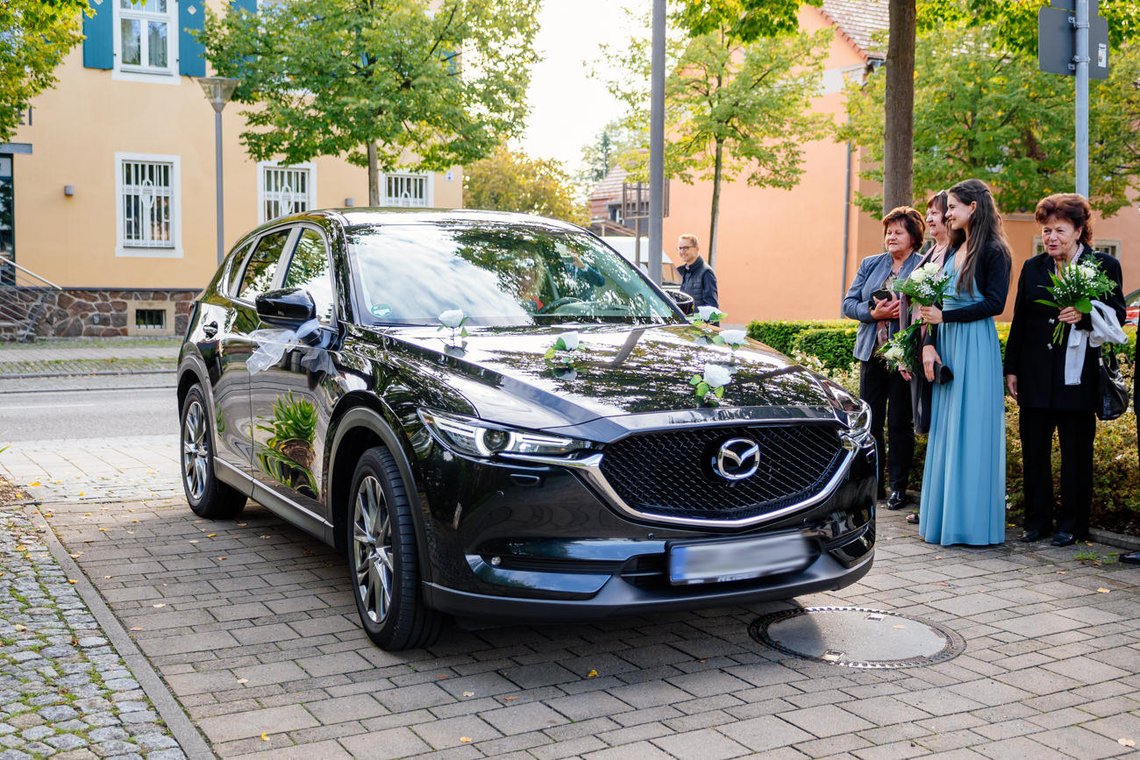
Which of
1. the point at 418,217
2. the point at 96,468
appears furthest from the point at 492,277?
the point at 96,468

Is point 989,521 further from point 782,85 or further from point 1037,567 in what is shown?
point 782,85

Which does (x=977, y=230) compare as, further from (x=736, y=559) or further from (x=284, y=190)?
(x=284, y=190)

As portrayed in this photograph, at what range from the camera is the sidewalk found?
17719 mm

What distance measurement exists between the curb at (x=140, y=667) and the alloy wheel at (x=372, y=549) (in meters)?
0.84

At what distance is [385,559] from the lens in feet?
15.1

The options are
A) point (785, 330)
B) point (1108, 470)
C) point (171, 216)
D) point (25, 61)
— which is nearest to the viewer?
point (1108, 470)

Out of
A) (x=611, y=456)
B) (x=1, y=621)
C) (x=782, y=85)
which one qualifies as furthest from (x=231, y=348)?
(x=782, y=85)

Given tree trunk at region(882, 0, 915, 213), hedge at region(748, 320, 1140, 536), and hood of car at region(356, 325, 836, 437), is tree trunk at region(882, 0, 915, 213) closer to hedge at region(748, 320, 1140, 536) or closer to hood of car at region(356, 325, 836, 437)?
hedge at region(748, 320, 1140, 536)

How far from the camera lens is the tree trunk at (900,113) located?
11086mm

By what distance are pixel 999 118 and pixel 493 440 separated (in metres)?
24.6

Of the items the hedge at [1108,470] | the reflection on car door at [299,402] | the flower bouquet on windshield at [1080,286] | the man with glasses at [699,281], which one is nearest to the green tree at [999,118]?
the man with glasses at [699,281]

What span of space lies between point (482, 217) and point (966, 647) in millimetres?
3086

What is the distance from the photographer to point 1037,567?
612 centimetres

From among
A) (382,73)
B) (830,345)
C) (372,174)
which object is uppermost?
(382,73)
